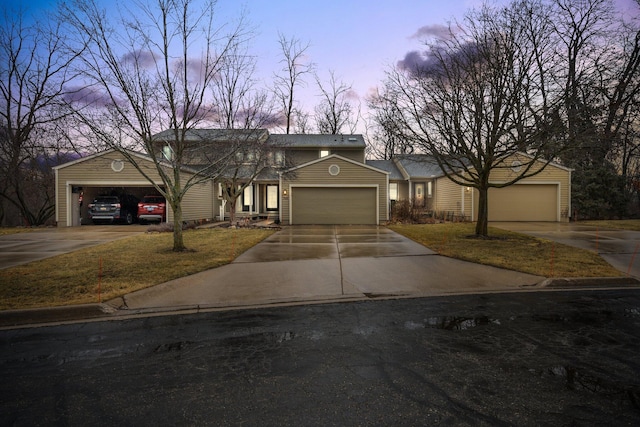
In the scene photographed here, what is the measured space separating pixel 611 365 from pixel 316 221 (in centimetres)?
1819

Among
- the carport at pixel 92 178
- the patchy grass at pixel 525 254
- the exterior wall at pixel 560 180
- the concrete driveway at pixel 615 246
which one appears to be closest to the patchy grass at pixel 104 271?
the patchy grass at pixel 525 254

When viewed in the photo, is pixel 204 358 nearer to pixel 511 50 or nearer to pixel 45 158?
pixel 511 50

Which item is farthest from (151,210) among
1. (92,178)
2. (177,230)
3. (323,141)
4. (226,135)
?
(323,141)

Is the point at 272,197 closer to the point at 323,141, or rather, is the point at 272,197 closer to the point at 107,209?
the point at 323,141

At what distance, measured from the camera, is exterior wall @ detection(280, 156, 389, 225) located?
21.3 meters

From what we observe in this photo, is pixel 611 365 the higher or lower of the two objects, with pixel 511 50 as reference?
lower

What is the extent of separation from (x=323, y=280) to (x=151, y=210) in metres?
16.3

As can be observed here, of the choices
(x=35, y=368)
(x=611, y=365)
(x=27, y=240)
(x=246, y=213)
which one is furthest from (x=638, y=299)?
(x=246, y=213)

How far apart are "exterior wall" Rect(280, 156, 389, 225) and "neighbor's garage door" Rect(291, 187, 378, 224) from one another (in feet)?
1.15

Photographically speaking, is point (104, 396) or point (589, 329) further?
point (589, 329)

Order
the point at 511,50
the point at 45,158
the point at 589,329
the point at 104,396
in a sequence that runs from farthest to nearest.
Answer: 1. the point at 45,158
2. the point at 511,50
3. the point at 589,329
4. the point at 104,396

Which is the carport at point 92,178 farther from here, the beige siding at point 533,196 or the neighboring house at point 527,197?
the beige siding at point 533,196

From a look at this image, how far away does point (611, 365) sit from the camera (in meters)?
3.59

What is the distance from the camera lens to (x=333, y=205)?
21.5m
